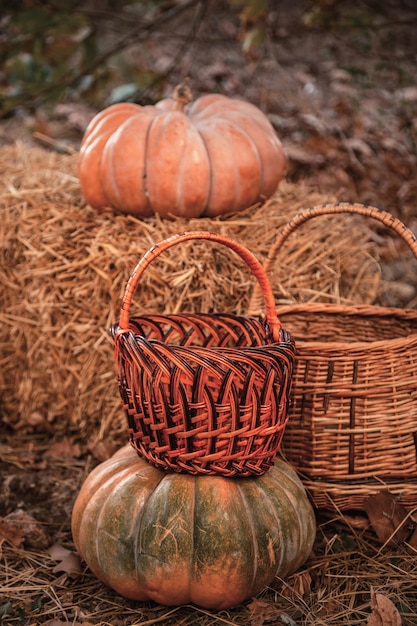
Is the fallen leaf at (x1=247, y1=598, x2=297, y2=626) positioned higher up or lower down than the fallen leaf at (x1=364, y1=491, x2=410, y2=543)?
higher up

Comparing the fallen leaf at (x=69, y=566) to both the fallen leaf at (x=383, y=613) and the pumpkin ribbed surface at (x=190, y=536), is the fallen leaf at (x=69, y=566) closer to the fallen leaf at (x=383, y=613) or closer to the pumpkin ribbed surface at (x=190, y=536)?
the pumpkin ribbed surface at (x=190, y=536)

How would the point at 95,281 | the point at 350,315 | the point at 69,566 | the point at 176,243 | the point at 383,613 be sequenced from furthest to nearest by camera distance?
the point at 95,281 → the point at 350,315 → the point at 69,566 → the point at 176,243 → the point at 383,613

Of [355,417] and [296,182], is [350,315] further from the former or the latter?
[296,182]

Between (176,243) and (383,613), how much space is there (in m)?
0.93

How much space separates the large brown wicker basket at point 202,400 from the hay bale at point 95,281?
0.67 metres

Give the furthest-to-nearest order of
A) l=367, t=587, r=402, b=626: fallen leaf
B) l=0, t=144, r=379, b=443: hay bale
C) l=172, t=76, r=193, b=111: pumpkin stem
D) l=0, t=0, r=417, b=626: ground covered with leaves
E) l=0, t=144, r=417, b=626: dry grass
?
l=172, t=76, r=193, b=111: pumpkin stem, l=0, t=144, r=379, b=443: hay bale, l=0, t=144, r=417, b=626: dry grass, l=0, t=0, r=417, b=626: ground covered with leaves, l=367, t=587, r=402, b=626: fallen leaf

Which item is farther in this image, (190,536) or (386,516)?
(386,516)

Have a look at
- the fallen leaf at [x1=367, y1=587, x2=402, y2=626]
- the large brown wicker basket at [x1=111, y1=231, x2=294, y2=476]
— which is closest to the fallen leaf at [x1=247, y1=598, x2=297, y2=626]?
the fallen leaf at [x1=367, y1=587, x2=402, y2=626]

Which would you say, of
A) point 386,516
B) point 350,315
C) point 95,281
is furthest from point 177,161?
point 386,516

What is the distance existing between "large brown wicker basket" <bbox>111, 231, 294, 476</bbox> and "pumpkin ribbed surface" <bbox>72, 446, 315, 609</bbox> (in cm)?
6

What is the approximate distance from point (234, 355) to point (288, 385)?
0.19 m

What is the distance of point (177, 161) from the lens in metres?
2.29

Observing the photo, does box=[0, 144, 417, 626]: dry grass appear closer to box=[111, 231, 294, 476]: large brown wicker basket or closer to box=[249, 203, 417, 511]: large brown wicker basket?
box=[249, 203, 417, 511]: large brown wicker basket

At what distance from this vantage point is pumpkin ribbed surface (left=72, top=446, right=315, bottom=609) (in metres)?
1.39
